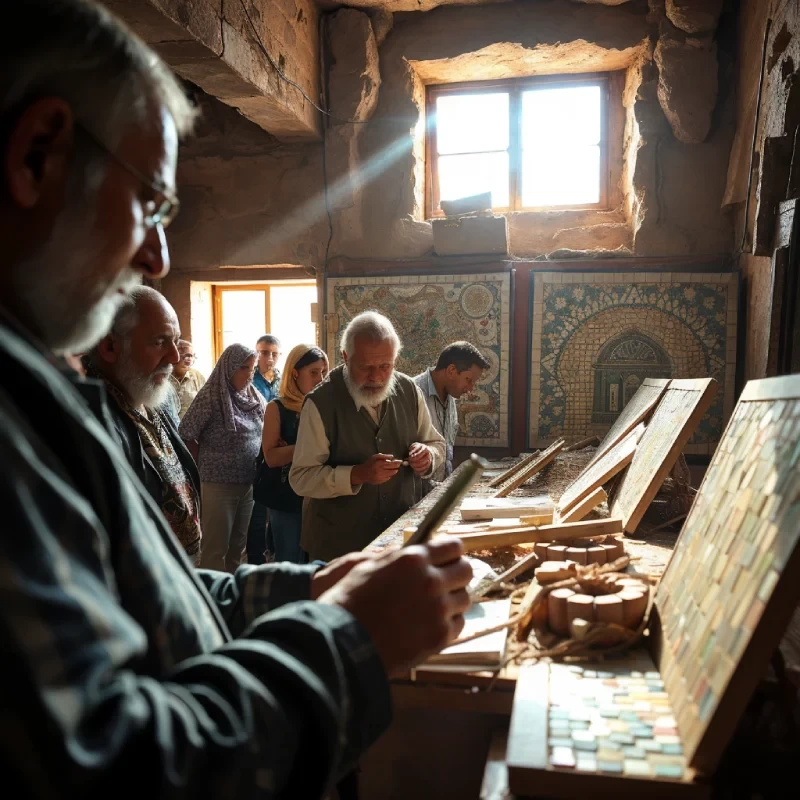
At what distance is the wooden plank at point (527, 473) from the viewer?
10.7ft

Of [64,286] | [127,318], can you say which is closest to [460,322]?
[127,318]

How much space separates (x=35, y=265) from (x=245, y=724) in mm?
477

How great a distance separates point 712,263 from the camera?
5.09m

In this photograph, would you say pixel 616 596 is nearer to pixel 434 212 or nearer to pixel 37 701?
pixel 37 701

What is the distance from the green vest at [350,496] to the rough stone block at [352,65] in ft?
10.8

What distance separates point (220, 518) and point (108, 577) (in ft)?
13.3

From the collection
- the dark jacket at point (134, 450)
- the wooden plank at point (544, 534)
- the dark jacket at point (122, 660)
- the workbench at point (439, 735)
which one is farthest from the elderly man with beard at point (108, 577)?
the dark jacket at point (134, 450)

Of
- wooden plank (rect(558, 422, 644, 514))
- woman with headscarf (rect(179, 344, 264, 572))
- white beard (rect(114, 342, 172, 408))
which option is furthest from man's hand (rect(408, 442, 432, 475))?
woman with headscarf (rect(179, 344, 264, 572))

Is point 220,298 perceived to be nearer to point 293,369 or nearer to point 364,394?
point 293,369

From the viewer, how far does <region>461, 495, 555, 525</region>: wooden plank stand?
2.39 meters

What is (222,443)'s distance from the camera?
4.38 m

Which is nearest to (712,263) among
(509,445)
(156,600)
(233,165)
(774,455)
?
(509,445)

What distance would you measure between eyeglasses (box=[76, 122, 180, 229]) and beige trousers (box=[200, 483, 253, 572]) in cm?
377

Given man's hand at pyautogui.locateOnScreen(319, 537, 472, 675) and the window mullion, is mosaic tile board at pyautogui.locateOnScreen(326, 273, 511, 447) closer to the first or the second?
the window mullion
